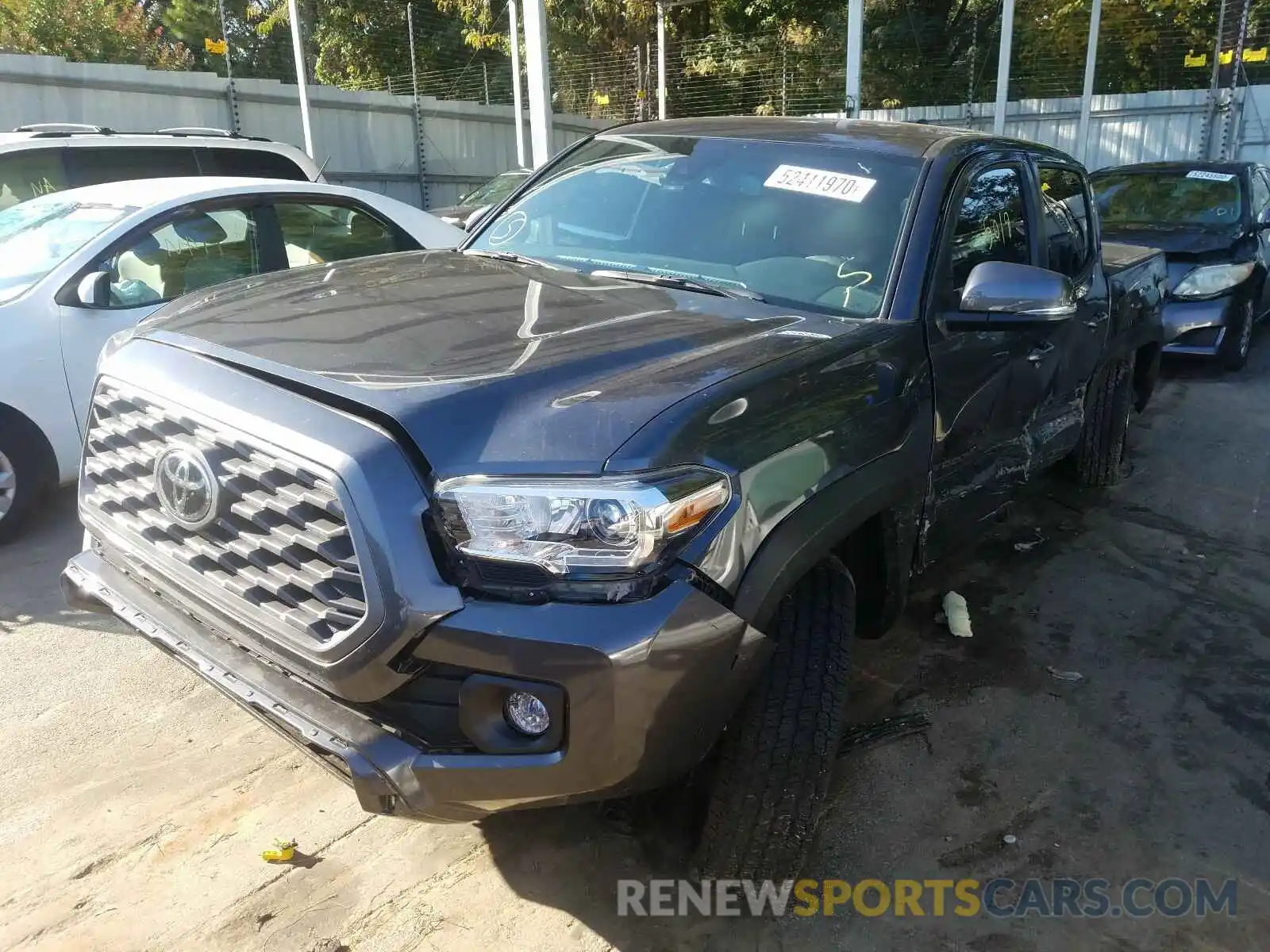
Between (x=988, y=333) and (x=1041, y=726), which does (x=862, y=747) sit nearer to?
(x=1041, y=726)

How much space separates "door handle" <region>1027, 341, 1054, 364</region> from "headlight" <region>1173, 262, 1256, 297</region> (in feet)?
15.4

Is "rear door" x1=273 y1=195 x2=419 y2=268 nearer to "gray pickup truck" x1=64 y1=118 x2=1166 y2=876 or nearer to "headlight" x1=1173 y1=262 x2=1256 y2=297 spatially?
"gray pickup truck" x1=64 y1=118 x2=1166 y2=876

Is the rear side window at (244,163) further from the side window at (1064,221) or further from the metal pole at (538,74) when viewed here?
the side window at (1064,221)

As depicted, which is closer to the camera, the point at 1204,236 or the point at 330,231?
the point at 330,231

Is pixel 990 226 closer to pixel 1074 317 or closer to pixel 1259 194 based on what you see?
pixel 1074 317

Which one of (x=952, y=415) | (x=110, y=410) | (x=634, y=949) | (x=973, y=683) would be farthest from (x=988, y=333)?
(x=110, y=410)

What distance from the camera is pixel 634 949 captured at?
227 centimetres

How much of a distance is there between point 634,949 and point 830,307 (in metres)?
1.76

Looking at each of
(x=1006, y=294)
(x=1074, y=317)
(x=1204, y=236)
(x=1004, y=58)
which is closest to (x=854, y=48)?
(x=1004, y=58)

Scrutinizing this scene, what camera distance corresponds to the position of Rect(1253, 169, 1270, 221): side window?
7.99 metres

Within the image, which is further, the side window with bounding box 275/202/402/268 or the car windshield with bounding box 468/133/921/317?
the side window with bounding box 275/202/402/268

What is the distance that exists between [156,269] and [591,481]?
369 cm

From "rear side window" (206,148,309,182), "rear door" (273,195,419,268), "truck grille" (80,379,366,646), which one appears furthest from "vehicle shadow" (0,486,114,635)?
"rear side window" (206,148,309,182)

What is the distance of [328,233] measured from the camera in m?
5.34
